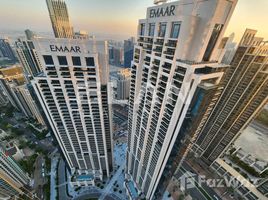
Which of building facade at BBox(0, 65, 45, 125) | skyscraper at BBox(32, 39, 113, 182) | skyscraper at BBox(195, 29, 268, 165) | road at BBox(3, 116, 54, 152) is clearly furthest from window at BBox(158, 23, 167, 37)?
building facade at BBox(0, 65, 45, 125)

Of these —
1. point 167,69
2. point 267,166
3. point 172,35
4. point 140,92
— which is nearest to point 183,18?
A: point 172,35

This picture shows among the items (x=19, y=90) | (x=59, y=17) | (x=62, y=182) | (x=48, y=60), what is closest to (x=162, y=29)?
(x=48, y=60)

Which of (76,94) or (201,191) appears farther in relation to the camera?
(201,191)

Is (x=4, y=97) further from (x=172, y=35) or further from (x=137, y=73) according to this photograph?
(x=172, y=35)

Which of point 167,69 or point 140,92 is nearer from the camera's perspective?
point 167,69

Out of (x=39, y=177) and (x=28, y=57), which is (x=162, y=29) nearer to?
(x=39, y=177)
